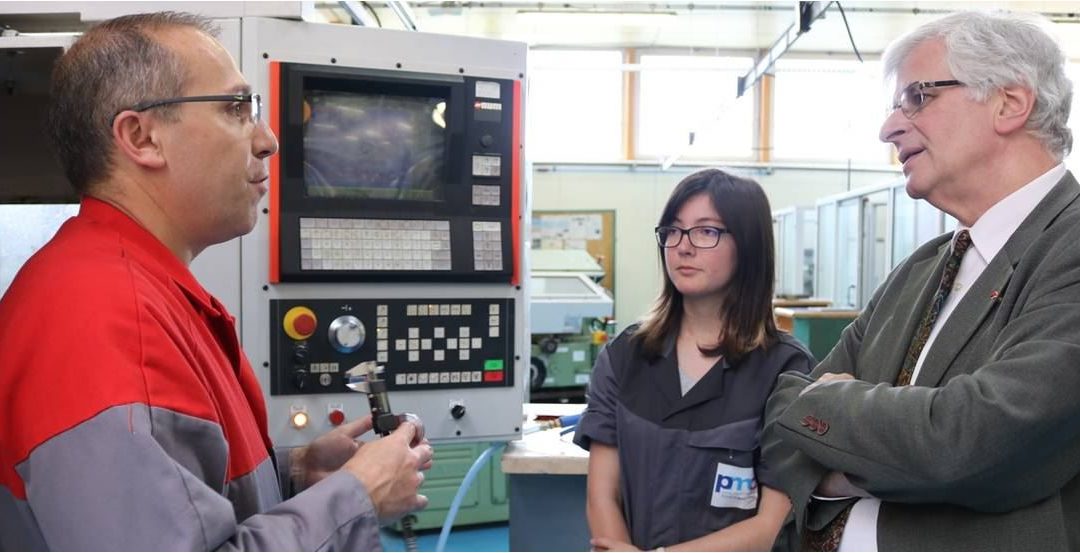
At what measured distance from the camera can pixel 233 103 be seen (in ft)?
3.25

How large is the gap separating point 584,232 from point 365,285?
20.1 ft

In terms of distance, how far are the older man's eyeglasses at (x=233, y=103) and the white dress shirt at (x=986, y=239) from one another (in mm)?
962

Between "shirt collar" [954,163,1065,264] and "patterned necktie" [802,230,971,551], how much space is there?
4 centimetres

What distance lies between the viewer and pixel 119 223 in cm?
90

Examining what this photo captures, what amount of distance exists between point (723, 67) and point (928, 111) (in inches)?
142

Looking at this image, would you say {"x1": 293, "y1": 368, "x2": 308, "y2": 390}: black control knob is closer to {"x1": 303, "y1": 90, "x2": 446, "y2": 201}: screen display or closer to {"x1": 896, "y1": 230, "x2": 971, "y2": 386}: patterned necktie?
{"x1": 303, "y1": 90, "x2": 446, "y2": 201}: screen display

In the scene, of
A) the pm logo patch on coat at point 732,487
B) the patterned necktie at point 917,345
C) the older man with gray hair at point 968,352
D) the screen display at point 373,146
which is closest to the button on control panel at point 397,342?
the screen display at point 373,146

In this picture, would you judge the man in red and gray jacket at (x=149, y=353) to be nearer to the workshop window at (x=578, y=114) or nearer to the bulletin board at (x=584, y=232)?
the workshop window at (x=578, y=114)

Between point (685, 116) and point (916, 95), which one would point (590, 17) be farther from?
point (916, 95)

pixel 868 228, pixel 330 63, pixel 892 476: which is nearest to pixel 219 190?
pixel 330 63

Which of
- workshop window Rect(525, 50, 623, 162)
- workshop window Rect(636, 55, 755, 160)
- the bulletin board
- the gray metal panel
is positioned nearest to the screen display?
the gray metal panel

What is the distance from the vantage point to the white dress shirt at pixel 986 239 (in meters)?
1.07

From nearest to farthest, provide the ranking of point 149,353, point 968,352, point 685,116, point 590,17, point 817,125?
point 149,353 → point 968,352 → point 590,17 → point 685,116 → point 817,125

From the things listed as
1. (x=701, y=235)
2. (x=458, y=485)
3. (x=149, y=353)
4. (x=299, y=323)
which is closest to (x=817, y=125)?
(x=458, y=485)
